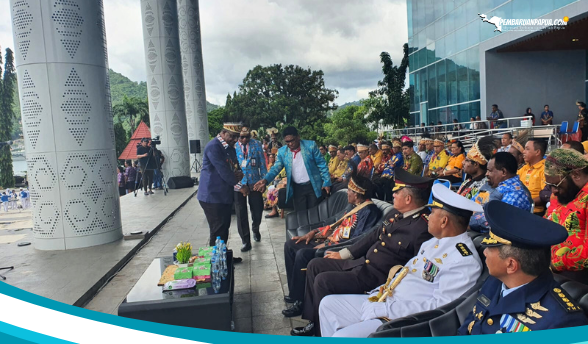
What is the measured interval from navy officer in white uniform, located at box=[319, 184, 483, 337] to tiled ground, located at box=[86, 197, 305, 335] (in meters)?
0.79

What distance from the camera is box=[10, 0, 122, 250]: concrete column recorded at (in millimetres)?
5520

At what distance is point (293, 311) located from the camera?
341 cm

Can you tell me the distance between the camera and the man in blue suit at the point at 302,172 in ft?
18.1

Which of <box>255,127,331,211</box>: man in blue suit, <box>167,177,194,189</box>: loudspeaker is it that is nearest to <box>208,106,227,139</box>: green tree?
<box>167,177,194,189</box>: loudspeaker

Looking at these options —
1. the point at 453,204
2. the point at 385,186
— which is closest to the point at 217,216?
the point at 453,204

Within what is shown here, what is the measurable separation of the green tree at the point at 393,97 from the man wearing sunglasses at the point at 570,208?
26.9m

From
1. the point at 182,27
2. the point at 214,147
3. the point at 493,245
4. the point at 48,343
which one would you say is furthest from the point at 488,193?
the point at 182,27

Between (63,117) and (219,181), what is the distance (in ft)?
8.33

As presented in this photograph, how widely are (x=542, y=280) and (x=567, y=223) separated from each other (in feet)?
3.67

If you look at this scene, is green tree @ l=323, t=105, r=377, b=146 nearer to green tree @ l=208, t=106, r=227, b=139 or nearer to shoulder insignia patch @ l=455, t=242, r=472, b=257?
green tree @ l=208, t=106, r=227, b=139

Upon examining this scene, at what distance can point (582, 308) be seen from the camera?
5.22 feet

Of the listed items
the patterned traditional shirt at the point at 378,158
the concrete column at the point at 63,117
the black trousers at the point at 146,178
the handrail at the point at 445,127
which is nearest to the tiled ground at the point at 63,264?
the concrete column at the point at 63,117

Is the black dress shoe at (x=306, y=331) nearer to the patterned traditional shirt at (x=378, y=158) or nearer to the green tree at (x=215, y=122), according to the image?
the patterned traditional shirt at (x=378, y=158)

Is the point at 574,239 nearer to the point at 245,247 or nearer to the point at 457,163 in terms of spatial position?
the point at 245,247
